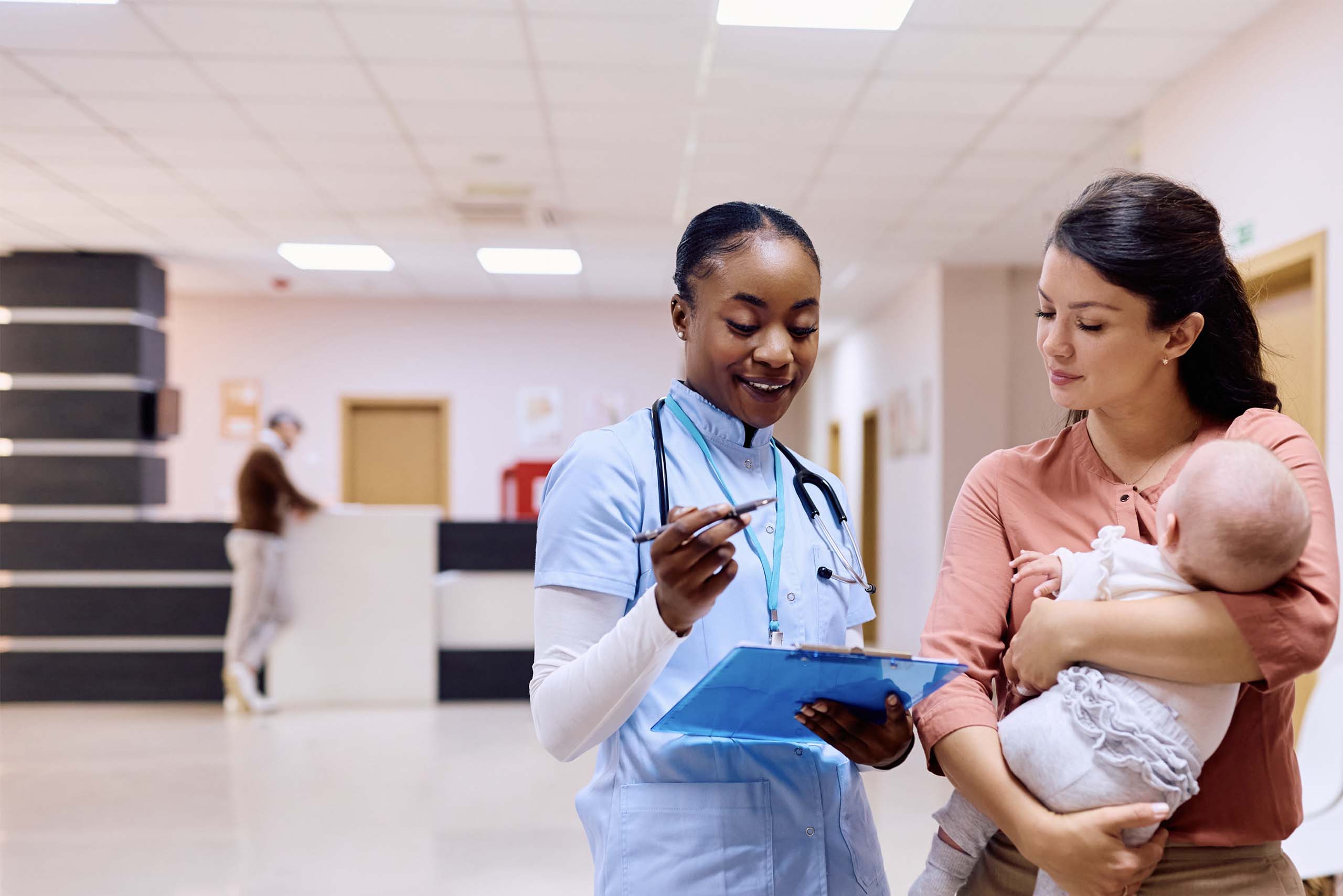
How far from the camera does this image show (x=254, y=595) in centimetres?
662

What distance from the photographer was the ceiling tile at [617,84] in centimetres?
461

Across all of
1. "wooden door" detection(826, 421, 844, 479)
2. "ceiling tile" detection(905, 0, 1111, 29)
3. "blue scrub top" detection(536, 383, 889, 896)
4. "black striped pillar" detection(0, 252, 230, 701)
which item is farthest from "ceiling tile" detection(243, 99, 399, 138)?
"wooden door" detection(826, 421, 844, 479)

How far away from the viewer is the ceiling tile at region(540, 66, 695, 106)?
4605 millimetres

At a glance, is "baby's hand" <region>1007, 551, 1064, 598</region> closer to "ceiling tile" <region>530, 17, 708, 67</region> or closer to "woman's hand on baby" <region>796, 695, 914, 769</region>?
"woman's hand on baby" <region>796, 695, 914, 769</region>

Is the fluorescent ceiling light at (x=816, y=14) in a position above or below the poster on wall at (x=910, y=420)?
above

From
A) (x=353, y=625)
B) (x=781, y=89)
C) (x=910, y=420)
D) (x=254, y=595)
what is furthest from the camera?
(x=910, y=420)

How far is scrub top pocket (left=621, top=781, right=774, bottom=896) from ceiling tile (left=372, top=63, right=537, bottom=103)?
400 cm

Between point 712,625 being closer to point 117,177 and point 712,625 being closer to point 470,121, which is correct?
point 470,121

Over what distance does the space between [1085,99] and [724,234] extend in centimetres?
434

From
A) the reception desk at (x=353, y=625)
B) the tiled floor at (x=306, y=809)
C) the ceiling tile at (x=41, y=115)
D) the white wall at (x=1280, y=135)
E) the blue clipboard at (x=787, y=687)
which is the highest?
the ceiling tile at (x=41, y=115)

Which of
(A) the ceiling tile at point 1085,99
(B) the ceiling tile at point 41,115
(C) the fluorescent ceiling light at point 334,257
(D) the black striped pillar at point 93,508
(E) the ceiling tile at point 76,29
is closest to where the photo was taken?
(E) the ceiling tile at point 76,29

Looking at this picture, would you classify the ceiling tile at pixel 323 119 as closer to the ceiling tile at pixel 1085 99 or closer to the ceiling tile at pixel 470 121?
the ceiling tile at pixel 470 121

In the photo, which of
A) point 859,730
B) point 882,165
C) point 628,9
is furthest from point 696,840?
point 882,165

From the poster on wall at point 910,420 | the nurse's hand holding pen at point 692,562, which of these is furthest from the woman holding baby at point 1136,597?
the poster on wall at point 910,420
